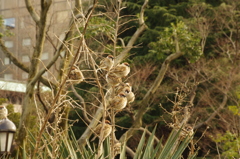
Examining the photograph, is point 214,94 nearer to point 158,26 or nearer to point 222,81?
point 222,81

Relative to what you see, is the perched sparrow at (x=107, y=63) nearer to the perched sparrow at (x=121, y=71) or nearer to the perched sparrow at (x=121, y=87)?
the perched sparrow at (x=121, y=71)

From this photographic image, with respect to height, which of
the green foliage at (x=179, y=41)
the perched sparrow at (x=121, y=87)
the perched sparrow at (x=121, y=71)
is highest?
the perched sparrow at (x=121, y=71)

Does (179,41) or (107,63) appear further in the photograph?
(179,41)

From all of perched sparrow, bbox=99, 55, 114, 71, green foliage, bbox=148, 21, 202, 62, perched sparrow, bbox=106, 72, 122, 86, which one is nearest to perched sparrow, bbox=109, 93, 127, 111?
perched sparrow, bbox=106, 72, 122, 86

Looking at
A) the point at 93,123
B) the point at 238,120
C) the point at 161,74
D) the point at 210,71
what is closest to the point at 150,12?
the point at 210,71

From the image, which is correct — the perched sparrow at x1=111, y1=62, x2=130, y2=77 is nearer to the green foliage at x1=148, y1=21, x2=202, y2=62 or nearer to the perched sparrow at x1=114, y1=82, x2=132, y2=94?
the perched sparrow at x1=114, y1=82, x2=132, y2=94

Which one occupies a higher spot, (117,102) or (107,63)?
(107,63)

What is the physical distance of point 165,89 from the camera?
730 inches

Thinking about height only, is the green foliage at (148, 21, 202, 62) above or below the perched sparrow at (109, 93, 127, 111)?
below

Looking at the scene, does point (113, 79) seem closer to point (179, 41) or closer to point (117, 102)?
point (117, 102)

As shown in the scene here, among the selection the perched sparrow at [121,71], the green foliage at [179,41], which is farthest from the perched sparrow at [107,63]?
the green foliage at [179,41]

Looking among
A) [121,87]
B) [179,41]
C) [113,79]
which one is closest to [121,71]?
[113,79]

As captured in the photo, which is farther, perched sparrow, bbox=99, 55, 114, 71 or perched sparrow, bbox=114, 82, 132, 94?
perched sparrow, bbox=114, 82, 132, 94

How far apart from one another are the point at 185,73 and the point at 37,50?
8800mm
